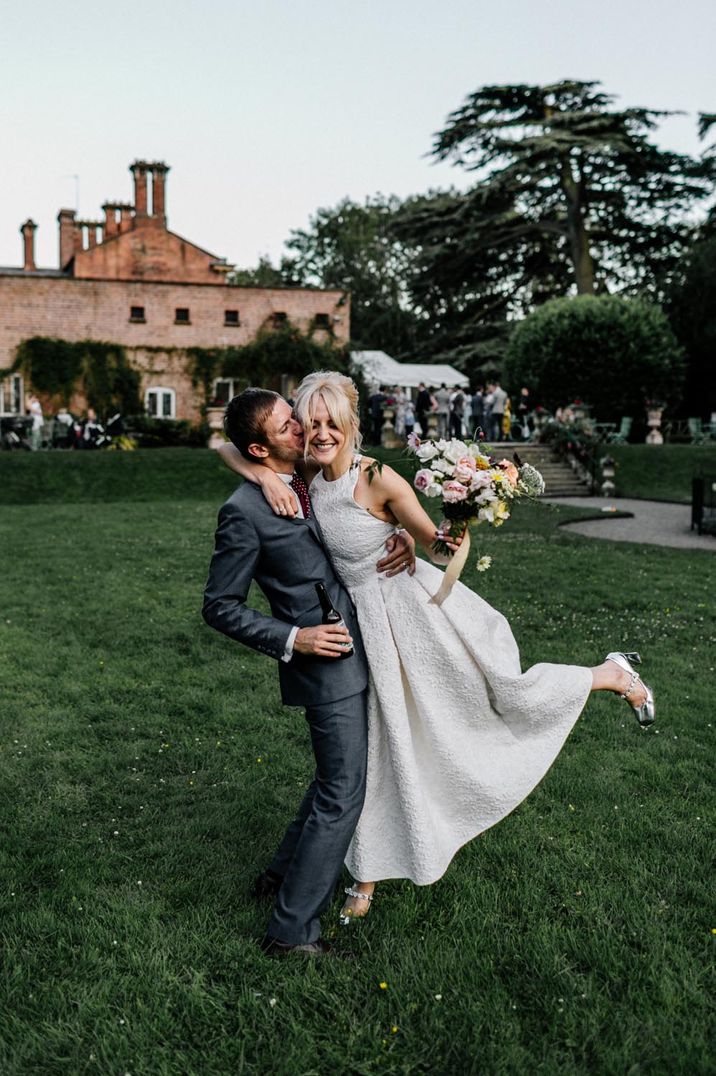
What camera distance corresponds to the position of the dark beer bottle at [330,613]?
9.76ft

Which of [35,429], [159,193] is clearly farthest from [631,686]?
[159,193]

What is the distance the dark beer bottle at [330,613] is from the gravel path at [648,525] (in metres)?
11.1

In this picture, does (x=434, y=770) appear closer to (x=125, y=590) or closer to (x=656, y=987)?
(x=656, y=987)

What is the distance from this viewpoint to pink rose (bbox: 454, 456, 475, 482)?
310 centimetres

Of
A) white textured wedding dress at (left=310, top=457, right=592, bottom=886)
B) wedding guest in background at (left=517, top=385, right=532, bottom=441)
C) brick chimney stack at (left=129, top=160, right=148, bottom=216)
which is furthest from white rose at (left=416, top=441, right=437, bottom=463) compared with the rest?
brick chimney stack at (left=129, top=160, right=148, bottom=216)

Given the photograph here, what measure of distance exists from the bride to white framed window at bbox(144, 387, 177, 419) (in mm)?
34076

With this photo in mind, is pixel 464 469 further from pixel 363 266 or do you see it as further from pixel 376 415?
pixel 363 266

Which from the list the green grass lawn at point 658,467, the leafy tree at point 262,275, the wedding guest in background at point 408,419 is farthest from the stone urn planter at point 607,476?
the leafy tree at point 262,275

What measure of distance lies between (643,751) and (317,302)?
1365 inches

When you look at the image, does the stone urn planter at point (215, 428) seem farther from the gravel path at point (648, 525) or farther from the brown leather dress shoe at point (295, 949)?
the brown leather dress shoe at point (295, 949)

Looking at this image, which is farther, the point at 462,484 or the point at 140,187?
the point at 140,187

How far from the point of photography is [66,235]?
45094 millimetres

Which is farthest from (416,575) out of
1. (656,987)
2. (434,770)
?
(656,987)

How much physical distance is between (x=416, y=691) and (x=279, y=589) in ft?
1.94
